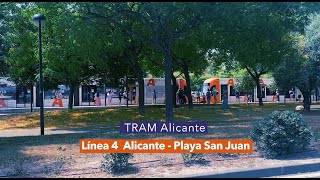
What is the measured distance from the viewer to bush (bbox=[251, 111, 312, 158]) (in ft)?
30.2

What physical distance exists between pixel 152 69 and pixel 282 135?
78.2ft

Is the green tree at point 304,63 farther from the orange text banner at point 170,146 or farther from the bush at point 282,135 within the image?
the bush at point 282,135

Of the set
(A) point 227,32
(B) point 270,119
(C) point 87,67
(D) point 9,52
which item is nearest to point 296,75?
(A) point 227,32

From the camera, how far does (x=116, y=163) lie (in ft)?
26.2

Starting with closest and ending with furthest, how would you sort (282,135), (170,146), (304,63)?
(282,135), (170,146), (304,63)

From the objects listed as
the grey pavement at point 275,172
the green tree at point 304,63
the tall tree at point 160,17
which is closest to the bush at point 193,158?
the grey pavement at point 275,172

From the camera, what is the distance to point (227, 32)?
17.5m

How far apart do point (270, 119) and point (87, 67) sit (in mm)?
17356

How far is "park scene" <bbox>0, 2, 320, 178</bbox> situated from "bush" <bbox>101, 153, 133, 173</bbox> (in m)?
0.02

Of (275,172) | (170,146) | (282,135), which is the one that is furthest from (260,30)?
(275,172)

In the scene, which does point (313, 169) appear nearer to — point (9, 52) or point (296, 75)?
point (296, 75)

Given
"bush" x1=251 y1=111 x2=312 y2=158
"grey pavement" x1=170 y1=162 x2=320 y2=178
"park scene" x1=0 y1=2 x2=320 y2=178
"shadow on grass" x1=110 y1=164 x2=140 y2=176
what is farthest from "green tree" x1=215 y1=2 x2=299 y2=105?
"shadow on grass" x1=110 y1=164 x2=140 y2=176

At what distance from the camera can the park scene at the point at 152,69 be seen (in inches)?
337

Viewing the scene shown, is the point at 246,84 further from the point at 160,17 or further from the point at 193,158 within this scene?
the point at 193,158
